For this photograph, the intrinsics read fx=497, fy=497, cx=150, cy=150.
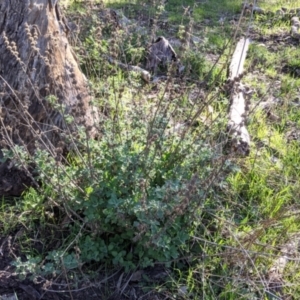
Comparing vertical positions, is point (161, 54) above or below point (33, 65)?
below

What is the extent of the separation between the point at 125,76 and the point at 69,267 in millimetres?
2420

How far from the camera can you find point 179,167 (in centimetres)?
297

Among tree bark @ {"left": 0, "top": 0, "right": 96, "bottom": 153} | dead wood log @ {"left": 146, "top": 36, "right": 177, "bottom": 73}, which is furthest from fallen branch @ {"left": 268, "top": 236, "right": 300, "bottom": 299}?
dead wood log @ {"left": 146, "top": 36, "right": 177, "bottom": 73}

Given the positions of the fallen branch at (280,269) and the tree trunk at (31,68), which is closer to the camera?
the fallen branch at (280,269)

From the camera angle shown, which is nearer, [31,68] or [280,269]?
[280,269]

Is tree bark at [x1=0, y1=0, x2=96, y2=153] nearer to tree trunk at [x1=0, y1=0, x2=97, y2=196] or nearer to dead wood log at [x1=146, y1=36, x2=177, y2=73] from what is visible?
tree trunk at [x1=0, y1=0, x2=97, y2=196]

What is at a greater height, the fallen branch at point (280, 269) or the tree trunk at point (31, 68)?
the tree trunk at point (31, 68)

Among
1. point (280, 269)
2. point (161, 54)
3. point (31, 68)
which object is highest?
point (31, 68)

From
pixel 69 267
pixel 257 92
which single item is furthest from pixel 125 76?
pixel 69 267

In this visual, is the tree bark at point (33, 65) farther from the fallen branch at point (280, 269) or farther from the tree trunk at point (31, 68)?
the fallen branch at point (280, 269)

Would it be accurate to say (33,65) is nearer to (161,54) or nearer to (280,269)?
(161,54)

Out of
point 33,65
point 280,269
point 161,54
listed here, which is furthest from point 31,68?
point 280,269

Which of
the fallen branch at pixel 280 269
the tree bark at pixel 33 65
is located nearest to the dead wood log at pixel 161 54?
the tree bark at pixel 33 65

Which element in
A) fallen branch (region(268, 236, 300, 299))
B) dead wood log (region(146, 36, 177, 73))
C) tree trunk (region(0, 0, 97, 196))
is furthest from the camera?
dead wood log (region(146, 36, 177, 73))
